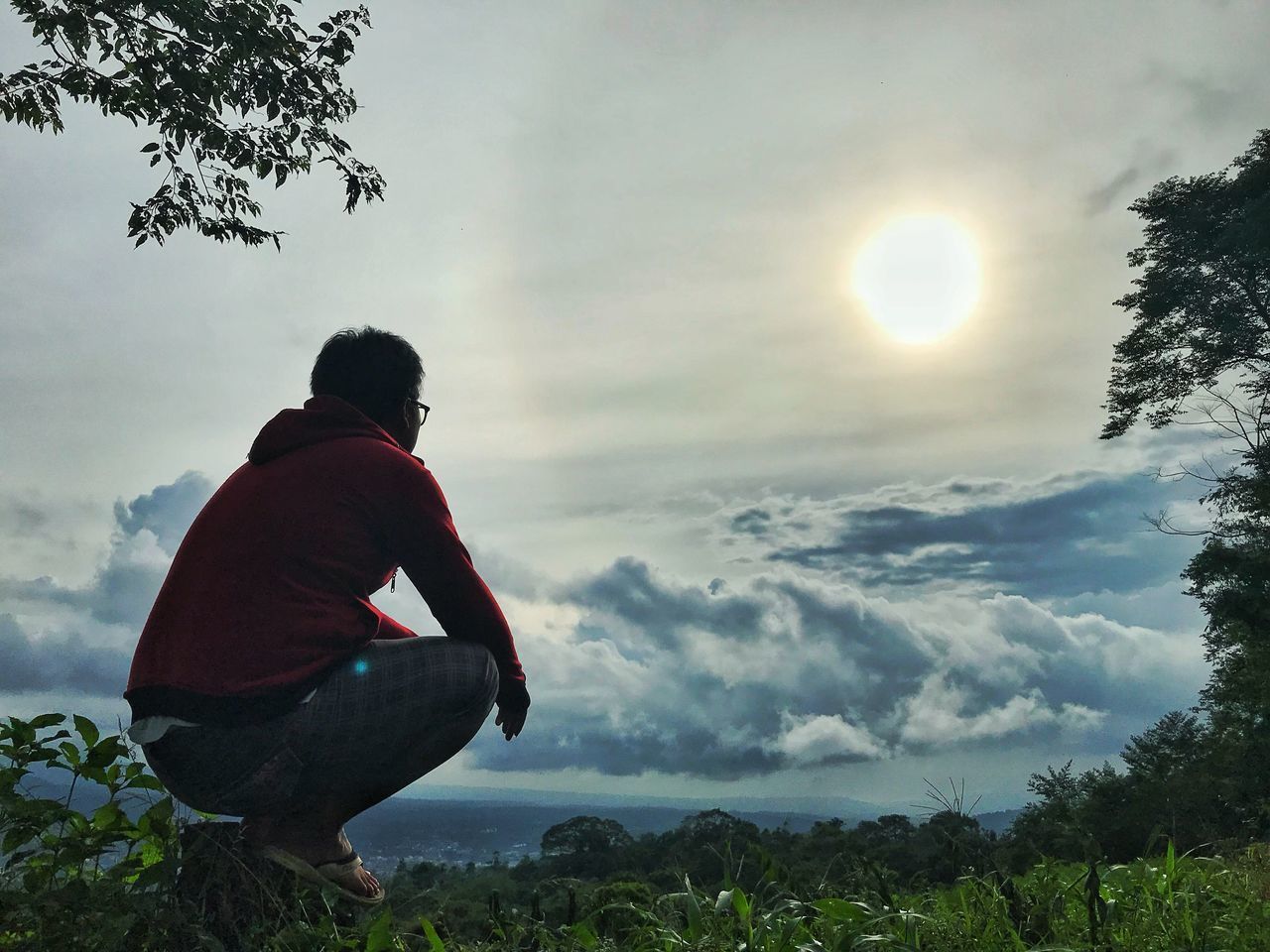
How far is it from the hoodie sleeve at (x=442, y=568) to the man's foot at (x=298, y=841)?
0.91 meters

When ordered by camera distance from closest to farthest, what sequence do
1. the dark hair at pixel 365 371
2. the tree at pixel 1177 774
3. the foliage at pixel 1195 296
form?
the dark hair at pixel 365 371 → the tree at pixel 1177 774 → the foliage at pixel 1195 296

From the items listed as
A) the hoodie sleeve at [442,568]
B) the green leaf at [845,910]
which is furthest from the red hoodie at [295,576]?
the green leaf at [845,910]

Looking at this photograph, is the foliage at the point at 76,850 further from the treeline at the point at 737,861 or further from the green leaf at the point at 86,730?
the treeline at the point at 737,861

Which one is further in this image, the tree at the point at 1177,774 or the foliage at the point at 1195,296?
the foliage at the point at 1195,296

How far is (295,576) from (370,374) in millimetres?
950

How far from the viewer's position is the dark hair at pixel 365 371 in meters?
4.04

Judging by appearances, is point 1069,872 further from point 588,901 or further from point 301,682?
point 301,682

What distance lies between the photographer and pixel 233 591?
348cm

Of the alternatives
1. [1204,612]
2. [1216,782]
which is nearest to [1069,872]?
[1216,782]

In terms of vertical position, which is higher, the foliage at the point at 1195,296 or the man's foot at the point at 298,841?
the foliage at the point at 1195,296

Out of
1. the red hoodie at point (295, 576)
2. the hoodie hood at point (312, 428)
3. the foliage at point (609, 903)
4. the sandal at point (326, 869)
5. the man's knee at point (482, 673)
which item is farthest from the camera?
the hoodie hood at point (312, 428)

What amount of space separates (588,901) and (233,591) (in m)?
1.88

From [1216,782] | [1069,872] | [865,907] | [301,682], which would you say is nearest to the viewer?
A: [865,907]

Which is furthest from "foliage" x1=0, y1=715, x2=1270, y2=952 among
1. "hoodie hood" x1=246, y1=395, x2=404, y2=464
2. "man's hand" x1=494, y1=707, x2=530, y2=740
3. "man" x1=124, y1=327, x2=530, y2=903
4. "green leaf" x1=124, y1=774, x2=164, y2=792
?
"hoodie hood" x1=246, y1=395, x2=404, y2=464
